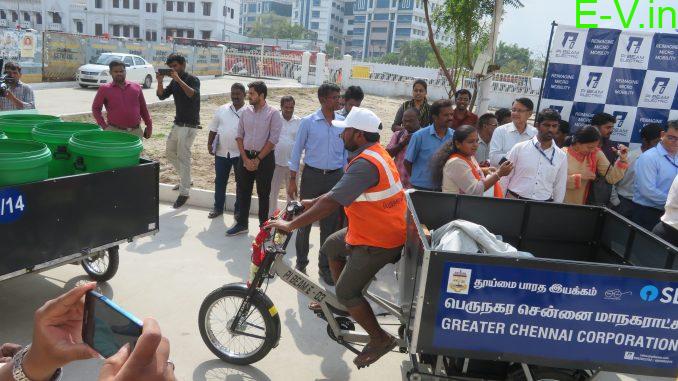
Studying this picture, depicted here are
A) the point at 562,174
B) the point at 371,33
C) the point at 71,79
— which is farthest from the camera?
the point at 371,33

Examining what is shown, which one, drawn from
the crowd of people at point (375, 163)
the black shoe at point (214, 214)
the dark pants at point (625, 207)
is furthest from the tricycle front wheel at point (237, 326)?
the dark pants at point (625, 207)

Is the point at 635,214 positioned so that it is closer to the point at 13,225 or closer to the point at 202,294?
the point at 202,294

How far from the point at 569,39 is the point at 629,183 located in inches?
76.9

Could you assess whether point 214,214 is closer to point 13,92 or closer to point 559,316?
point 13,92

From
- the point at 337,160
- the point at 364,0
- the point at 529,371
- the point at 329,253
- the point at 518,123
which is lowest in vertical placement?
the point at 529,371

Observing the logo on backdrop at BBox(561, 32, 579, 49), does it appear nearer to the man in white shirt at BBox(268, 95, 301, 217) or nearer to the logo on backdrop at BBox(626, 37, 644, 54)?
the logo on backdrop at BBox(626, 37, 644, 54)

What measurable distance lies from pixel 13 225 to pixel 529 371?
3.29 metres

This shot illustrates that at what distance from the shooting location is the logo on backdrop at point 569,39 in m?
6.17

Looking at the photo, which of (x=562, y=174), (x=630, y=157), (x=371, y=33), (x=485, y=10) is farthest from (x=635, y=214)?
(x=371, y=33)

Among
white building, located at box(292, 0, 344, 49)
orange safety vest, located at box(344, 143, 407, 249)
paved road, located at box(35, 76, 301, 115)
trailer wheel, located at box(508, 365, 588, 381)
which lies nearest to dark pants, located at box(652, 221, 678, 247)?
trailer wheel, located at box(508, 365, 588, 381)

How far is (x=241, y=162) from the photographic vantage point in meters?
6.06

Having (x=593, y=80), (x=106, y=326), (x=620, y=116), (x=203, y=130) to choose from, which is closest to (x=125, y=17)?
(x=203, y=130)

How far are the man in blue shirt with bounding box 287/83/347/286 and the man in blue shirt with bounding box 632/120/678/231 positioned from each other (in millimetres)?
2923

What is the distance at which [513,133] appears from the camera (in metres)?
5.44
